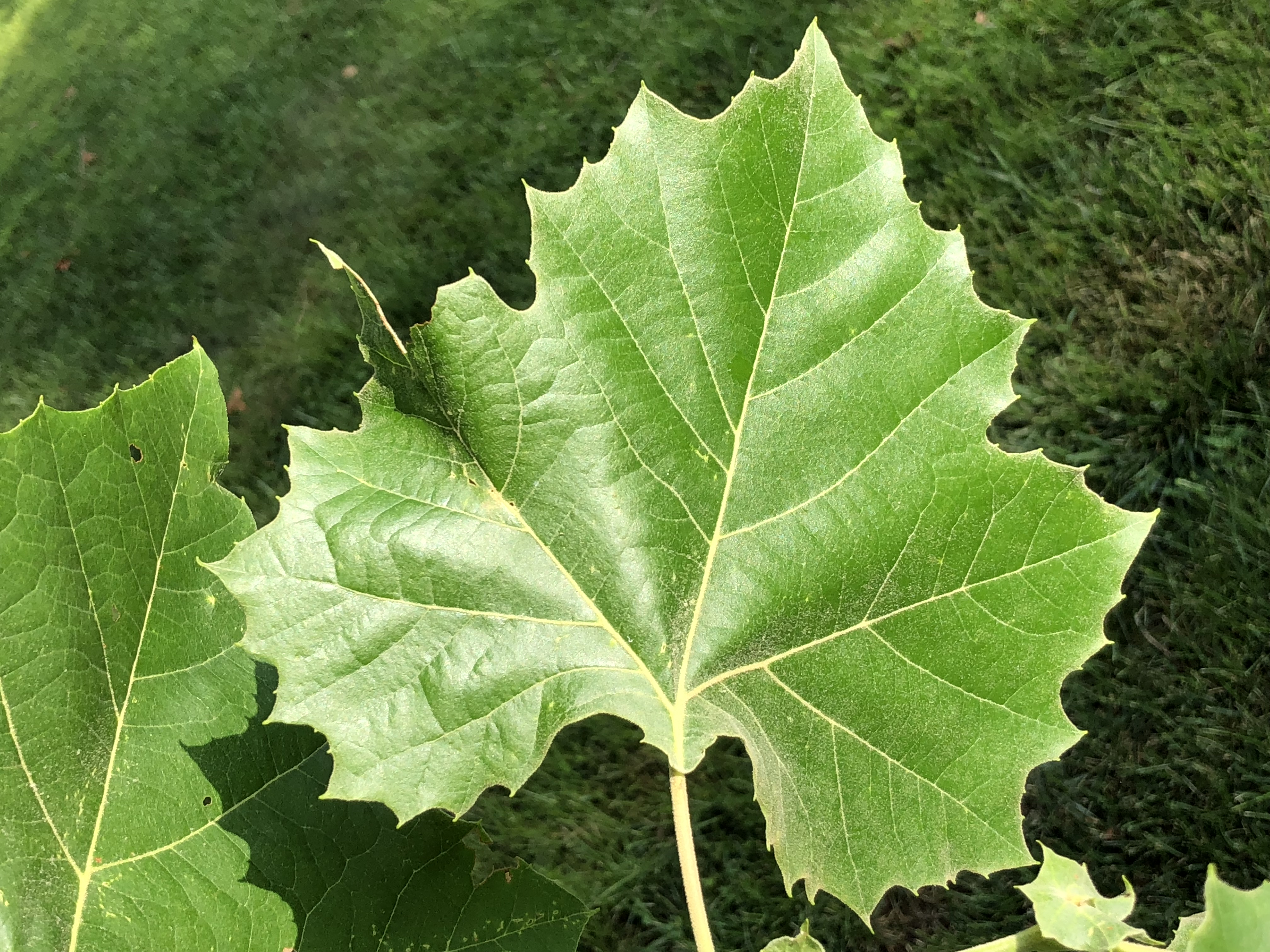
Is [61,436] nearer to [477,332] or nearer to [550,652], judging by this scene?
[477,332]

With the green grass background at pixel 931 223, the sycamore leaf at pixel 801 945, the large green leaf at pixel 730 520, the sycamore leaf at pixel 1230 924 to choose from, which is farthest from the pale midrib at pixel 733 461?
the green grass background at pixel 931 223

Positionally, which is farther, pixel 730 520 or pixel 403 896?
pixel 403 896

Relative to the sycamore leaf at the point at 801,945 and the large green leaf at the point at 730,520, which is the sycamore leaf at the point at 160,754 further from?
the sycamore leaf at the point at 801,945

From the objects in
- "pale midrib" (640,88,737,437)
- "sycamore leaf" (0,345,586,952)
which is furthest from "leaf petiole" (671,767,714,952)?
"pale midrib" (640,88,737,437)

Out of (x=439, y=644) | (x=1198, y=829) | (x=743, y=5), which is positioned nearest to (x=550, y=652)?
(x=439, y=644)

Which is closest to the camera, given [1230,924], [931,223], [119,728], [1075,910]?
[1230,924]

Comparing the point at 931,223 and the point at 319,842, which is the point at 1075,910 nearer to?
the point at 319,842

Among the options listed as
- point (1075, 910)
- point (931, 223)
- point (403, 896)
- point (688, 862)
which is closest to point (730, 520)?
point (688, 862)

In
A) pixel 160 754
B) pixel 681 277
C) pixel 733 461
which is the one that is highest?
pixel 681 277
